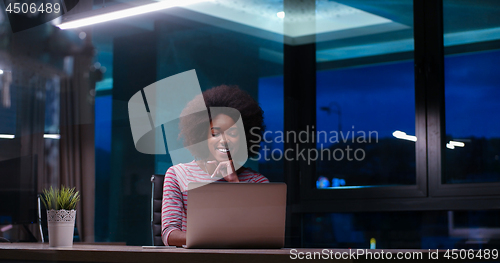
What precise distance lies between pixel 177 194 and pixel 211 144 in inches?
10.6

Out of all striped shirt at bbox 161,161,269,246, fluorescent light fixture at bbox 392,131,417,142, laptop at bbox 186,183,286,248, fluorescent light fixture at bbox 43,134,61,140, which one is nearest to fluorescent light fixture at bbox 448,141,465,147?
fluorescent light fixture at bbox 392,131,417,142

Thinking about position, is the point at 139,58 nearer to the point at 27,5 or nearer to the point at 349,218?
the point at 27,5

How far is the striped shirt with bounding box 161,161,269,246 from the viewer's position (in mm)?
2082

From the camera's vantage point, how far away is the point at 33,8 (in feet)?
13.4

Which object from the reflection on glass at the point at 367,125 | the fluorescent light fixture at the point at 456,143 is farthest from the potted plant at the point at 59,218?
the fluorescent light fixture at the point at 456,143

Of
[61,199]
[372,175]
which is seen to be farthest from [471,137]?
[61,199]

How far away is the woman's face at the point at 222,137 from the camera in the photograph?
2186mm

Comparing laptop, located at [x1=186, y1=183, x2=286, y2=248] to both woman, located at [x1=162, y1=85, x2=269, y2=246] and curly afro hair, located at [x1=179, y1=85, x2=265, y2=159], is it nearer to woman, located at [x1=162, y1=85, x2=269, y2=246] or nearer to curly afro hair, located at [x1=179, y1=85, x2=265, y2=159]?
woman, located at [x1=162, y1=85, x2=269, y2=246]

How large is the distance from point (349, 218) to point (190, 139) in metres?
1.96

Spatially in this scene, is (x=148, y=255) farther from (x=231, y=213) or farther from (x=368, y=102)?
(x=368, y=102)

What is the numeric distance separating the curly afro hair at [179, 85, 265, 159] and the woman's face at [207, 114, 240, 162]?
6 cm

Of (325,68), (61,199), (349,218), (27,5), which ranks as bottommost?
(349,218)

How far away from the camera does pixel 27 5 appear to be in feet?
13.2

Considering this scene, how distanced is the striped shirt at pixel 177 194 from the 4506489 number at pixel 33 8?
8.08 feet
